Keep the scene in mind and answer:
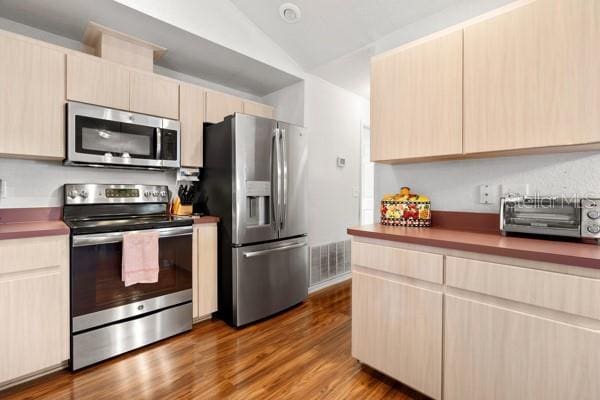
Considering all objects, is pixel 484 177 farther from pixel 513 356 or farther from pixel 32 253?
pixel 32 253

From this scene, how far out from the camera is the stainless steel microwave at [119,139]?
206 centimetres

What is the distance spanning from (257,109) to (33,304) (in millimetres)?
2479

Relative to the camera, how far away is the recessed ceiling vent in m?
2.49

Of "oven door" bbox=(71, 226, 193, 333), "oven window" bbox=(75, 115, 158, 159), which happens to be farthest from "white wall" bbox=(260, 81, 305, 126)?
"oven door" bbox=(71, 226, 193, 333)

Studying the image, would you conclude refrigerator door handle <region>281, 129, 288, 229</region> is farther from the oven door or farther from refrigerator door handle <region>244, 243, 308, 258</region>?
the oven door

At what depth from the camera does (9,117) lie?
1.83 meters

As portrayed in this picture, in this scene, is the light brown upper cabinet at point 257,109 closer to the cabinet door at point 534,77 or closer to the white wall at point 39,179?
the white wall at point 39,179

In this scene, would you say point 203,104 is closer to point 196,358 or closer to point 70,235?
point 70,235

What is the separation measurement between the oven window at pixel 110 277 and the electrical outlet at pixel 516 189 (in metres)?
2.29

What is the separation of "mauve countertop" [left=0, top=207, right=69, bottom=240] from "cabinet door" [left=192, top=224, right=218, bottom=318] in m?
0.91

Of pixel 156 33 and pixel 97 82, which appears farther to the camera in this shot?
pixel 156 33

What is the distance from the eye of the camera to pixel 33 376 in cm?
173

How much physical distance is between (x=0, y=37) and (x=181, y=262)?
6.10 feet

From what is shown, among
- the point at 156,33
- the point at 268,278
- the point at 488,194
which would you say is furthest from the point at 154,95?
the point at 488,194
